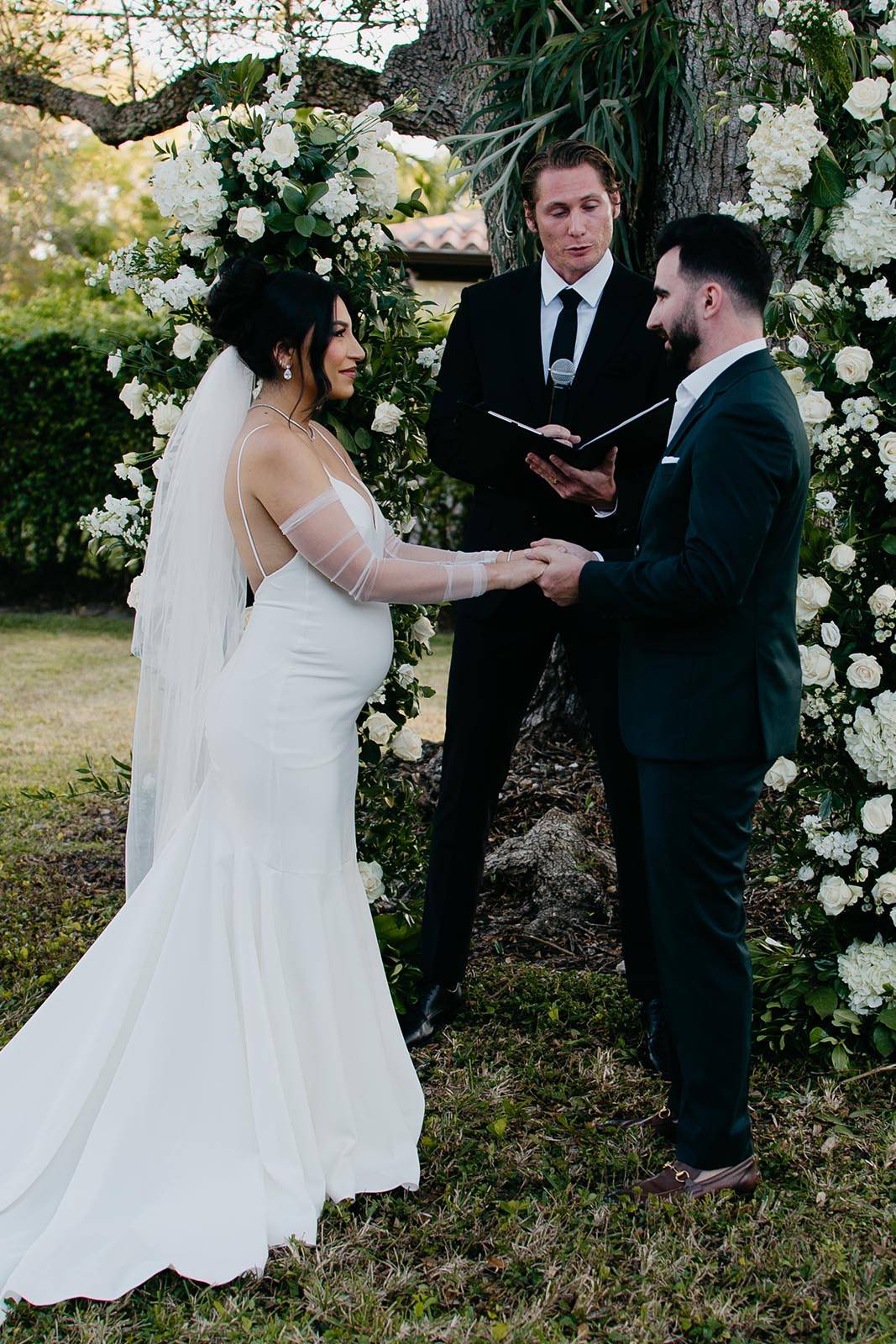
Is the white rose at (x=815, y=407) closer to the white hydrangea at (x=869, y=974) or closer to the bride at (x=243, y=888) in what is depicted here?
the bride at (x=243, y=888)

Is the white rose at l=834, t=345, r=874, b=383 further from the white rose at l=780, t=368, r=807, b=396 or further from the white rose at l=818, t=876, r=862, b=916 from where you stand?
the white rose at l=818, t=876, r=862, b=916

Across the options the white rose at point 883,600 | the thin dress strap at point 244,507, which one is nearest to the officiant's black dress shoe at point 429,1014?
the thin dress strap at point 244,507

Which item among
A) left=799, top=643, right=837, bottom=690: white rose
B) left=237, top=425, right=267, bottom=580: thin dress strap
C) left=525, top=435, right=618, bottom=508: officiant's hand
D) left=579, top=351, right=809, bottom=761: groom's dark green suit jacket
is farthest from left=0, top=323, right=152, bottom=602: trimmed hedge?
left=579, top=351, right=809, bottom=761: groom's dark green suit jacket

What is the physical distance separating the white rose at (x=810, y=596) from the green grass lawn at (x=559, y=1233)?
4.17 feet

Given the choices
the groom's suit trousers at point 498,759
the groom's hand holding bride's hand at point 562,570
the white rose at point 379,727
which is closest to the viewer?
the groom's hand holding bride's hand at point 562,570

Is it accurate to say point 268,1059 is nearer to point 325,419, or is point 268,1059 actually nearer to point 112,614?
point 325,419

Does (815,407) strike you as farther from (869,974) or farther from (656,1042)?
(656,1042)

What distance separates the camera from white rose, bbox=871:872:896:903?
11.0ft

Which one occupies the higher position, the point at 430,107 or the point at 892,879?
the point at 430,107

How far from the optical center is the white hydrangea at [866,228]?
3107 mm

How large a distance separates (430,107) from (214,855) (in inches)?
163

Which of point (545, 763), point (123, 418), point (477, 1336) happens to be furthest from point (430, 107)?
point (123, 418)

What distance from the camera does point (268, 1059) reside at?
2809 millimetres

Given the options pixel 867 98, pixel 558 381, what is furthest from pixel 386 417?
pixel 867 98
